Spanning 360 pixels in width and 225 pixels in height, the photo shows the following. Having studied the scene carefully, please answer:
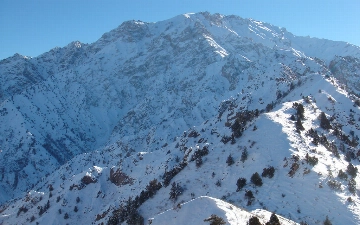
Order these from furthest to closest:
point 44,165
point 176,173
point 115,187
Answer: point 44,165, point 115,187, point 176,173

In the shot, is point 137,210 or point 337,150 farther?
point 137,210

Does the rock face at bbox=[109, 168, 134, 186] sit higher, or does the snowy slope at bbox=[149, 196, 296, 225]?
the snowy slope at bbox=[149, 196, 296, 225]

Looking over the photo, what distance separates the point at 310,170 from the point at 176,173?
22187 millimetres

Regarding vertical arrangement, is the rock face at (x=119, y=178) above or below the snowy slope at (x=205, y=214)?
below

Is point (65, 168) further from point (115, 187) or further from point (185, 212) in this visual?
point (185, 212)

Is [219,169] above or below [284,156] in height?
below

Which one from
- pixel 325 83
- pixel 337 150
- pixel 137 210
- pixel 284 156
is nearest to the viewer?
pixel 284 156

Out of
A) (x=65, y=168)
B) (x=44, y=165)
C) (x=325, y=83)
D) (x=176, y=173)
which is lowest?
(x=44, y=165)

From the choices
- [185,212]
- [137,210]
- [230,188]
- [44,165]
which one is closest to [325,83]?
[230,188]

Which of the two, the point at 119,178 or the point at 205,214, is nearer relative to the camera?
the point at 205,214

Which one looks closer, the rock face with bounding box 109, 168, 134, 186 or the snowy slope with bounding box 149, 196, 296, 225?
the snowy slope with bounding box 149, 196, 296, 225

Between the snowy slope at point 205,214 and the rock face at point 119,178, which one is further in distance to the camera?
the rock face at point 119,178

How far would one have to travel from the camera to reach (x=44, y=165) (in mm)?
187875

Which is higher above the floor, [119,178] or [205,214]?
[205,214]
